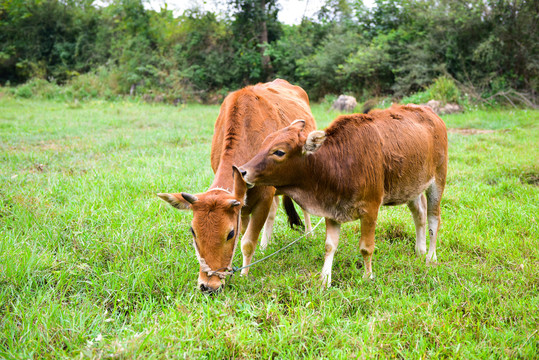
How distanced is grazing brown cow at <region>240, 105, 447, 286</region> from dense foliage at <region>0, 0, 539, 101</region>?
1308 centimetres

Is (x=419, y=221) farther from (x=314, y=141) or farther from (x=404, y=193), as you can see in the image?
(x=314, y=141)

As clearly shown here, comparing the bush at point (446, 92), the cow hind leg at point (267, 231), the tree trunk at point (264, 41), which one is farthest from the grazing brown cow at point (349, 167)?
the tree trunk at point (264, 41)

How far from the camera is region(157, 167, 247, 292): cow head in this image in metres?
2.82

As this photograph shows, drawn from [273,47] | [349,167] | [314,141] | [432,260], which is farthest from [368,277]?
[273,47]

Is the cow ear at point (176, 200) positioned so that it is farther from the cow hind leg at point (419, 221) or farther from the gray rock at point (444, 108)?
the gray rock at point (444, 108)

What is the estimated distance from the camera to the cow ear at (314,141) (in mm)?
3084

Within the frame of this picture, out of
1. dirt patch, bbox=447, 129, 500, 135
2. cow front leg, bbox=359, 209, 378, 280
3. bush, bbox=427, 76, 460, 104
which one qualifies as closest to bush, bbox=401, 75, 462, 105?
bush, bbox=427, 76, 460, 104

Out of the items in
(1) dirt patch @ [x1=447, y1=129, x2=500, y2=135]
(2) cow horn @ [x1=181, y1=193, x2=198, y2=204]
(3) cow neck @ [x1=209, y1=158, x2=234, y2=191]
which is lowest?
(1) dirt patch @ [x1=447, y1=129, x2=500, y2=135]

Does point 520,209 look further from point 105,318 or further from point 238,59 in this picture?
point 238,59

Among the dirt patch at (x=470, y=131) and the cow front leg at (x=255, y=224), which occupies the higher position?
the dirt patch at (x=470, y=131)

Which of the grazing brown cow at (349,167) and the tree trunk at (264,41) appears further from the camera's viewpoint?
the tree trunk at (264,41)

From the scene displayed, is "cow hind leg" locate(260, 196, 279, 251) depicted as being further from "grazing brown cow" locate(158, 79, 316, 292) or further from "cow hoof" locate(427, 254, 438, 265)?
"cow hoof" locate(427, 254, 438, 265)

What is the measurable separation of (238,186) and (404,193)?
5.44 feet

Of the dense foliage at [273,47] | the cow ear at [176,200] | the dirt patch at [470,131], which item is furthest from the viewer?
the dense foliage at [273,47]
